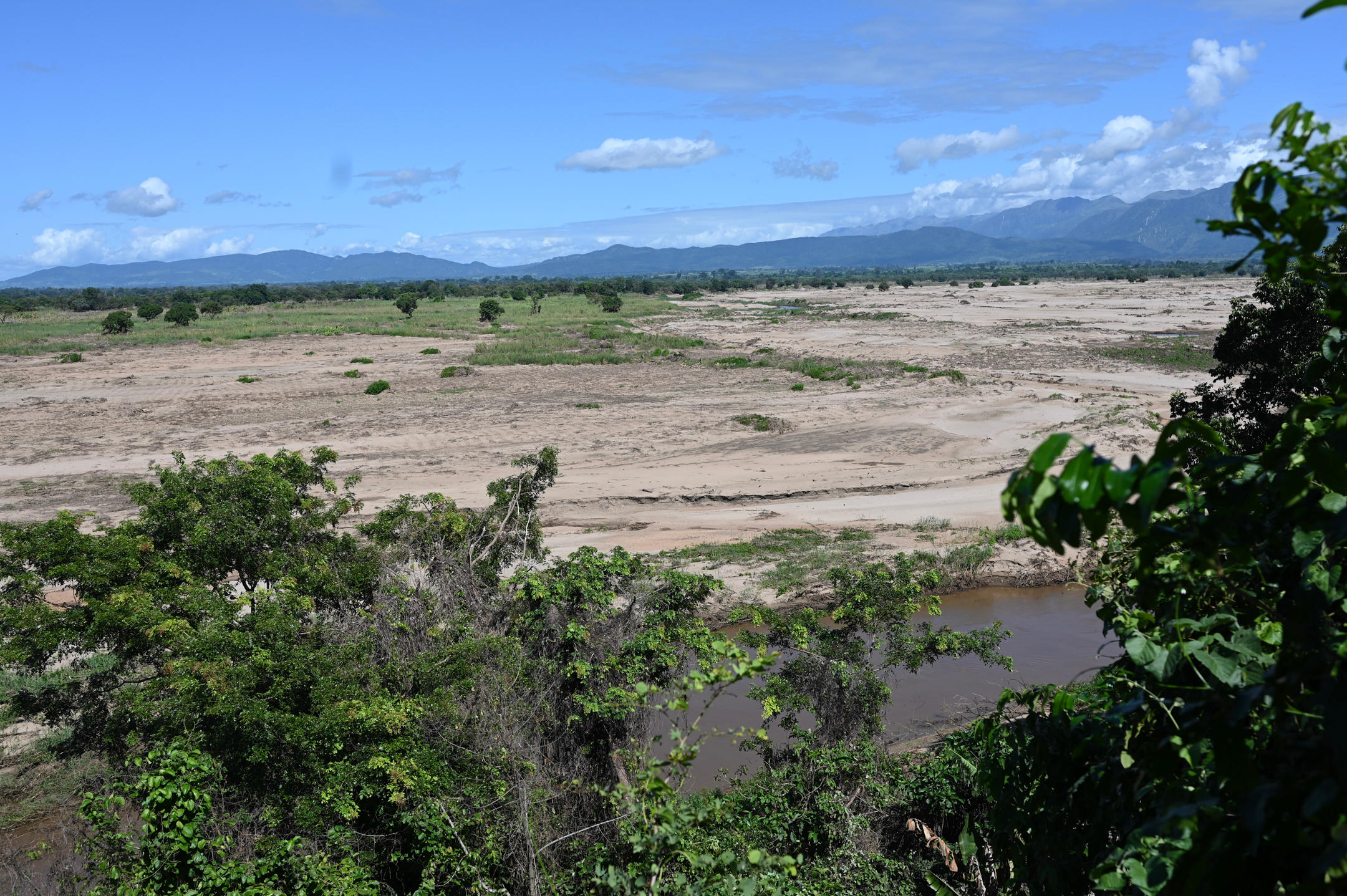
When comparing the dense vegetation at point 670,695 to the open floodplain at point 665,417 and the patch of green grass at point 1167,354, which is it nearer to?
the open floodplain at point 665,417

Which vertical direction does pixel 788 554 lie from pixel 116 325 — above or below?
below

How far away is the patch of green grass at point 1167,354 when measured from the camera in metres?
43.7

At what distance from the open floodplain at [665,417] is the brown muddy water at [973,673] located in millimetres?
876

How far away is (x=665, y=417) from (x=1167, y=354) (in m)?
29.4

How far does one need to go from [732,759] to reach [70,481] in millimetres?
22970

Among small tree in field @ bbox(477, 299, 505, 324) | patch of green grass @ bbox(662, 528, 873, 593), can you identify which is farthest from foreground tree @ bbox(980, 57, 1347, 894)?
small tree in field @ bbox(477, 299, 505, 324)

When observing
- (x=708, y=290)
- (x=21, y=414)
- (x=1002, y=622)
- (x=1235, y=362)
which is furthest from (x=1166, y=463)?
(x=708, y=290)

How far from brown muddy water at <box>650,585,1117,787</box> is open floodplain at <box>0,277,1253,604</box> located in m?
0.88

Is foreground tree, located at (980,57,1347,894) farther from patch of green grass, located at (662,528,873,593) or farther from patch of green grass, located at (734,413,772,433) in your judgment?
patch of green grass, located at (734,413,772,433)

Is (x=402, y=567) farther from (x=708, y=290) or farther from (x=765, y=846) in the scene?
(x=708, y=290)

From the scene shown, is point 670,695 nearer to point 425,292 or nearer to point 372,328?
point 372,328

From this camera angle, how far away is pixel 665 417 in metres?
34.0

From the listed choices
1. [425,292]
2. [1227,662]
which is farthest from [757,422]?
[425,292]

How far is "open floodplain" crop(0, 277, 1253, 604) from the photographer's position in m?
22.6
